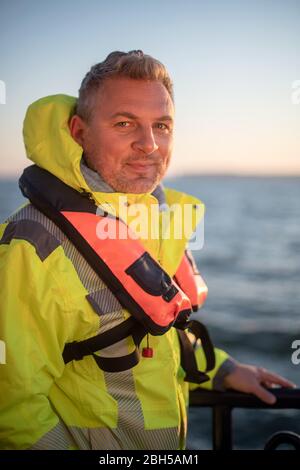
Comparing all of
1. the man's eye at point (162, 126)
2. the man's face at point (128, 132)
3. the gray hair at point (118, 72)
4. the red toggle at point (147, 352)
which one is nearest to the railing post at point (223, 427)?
the red toggle at point (147, 352)

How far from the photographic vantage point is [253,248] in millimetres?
27453

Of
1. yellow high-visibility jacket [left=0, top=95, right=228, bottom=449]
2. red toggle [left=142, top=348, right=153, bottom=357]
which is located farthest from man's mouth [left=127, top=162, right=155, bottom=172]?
red toggle [left=142, top=348, right=153, bottom=357]

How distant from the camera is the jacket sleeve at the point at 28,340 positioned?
1741 millimetres

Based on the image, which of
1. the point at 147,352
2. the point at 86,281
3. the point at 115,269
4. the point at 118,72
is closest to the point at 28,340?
the point at 86,281

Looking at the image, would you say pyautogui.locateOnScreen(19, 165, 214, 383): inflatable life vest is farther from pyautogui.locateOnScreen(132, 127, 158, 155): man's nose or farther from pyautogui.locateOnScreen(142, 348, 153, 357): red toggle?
pyautogui.locateOnScreen(132, 127, 158, 155): man's nose

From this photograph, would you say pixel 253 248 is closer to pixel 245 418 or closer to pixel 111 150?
pixel 245 418

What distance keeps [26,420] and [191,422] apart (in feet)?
24.1

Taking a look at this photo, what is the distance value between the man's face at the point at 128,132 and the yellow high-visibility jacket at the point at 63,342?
0.10 metres

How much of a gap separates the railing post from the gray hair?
5.14ft

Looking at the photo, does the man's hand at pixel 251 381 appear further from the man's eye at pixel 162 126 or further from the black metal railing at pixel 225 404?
the man's eye at pixel 162 126

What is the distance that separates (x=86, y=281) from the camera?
77.2 inches

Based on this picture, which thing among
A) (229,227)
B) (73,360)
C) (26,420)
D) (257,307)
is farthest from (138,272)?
(229,227)

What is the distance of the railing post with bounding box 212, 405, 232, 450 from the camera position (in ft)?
7.90

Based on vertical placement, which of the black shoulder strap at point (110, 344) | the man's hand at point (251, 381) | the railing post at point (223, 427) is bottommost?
the railing post at point (223, 427)
